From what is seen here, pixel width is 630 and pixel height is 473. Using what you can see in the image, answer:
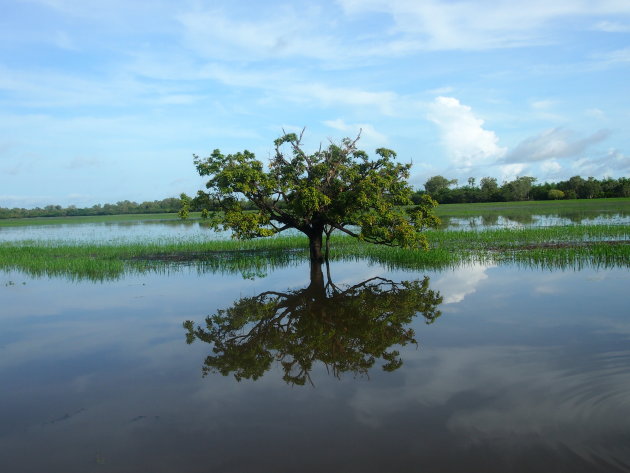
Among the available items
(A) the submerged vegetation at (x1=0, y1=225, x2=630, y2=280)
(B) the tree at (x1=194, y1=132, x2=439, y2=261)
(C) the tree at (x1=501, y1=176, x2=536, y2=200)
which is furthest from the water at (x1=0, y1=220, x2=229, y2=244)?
(C) the tree at (x1=501, y1=176, x2=536, y2=200)

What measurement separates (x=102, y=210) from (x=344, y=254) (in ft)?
337

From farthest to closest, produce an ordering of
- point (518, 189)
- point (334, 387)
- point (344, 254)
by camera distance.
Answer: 1. point (518, 189)
2. point (344, 254)
3. point (334, 387)

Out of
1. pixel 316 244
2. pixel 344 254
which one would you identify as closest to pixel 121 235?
pixel 344 254

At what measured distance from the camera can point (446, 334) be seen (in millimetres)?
9078

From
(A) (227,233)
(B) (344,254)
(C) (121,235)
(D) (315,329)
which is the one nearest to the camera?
(D) (315,329)

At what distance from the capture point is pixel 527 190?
80312 mm

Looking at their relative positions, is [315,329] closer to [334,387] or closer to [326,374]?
[326,374]

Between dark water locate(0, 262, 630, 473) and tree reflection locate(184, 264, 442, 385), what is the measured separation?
6 centimetres

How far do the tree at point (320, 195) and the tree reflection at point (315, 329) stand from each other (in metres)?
4.03

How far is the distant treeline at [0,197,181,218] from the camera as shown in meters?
108

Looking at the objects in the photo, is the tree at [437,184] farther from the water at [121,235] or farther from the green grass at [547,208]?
the water at [121,235]

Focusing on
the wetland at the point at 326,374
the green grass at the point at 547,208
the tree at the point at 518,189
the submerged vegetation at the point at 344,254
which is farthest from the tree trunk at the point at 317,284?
the tree at the point at 518,189

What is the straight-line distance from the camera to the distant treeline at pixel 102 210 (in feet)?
353

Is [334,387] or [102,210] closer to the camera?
[334,387]
